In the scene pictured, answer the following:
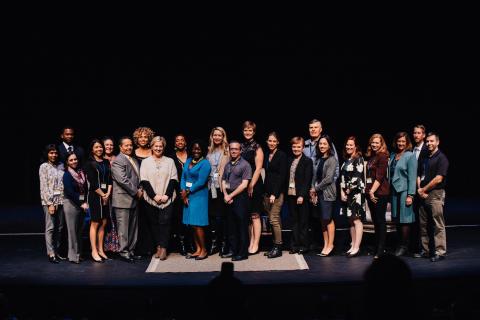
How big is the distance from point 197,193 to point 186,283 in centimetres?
135

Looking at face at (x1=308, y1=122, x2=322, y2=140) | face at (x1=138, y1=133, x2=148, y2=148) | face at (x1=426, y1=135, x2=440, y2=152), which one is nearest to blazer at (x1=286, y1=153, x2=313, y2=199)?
face at (x1=308, y1=122, x2=322, y2=140)

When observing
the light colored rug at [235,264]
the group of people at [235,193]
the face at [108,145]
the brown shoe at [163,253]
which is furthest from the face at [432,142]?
the face at [108,145]

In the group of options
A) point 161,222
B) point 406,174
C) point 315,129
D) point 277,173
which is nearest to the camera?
point 406,174

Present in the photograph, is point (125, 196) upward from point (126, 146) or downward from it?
downward

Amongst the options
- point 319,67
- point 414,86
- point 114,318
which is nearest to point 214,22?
point 319,67

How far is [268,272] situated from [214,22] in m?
5.20

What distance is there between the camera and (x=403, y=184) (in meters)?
6.50

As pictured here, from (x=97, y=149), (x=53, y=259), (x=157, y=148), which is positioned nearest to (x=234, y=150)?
(x=157, y=148)

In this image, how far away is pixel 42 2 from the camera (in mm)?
9812

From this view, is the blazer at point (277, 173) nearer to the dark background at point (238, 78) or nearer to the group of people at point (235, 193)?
the group of people at point (235, 193)

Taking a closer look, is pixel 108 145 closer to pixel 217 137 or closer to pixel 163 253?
pixel 217 137

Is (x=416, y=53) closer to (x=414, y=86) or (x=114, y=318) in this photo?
(x=414, y=86)

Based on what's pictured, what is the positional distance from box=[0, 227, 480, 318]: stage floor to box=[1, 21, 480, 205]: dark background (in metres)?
4.31

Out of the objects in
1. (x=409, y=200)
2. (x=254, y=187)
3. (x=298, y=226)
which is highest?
(x=254, y=187)
